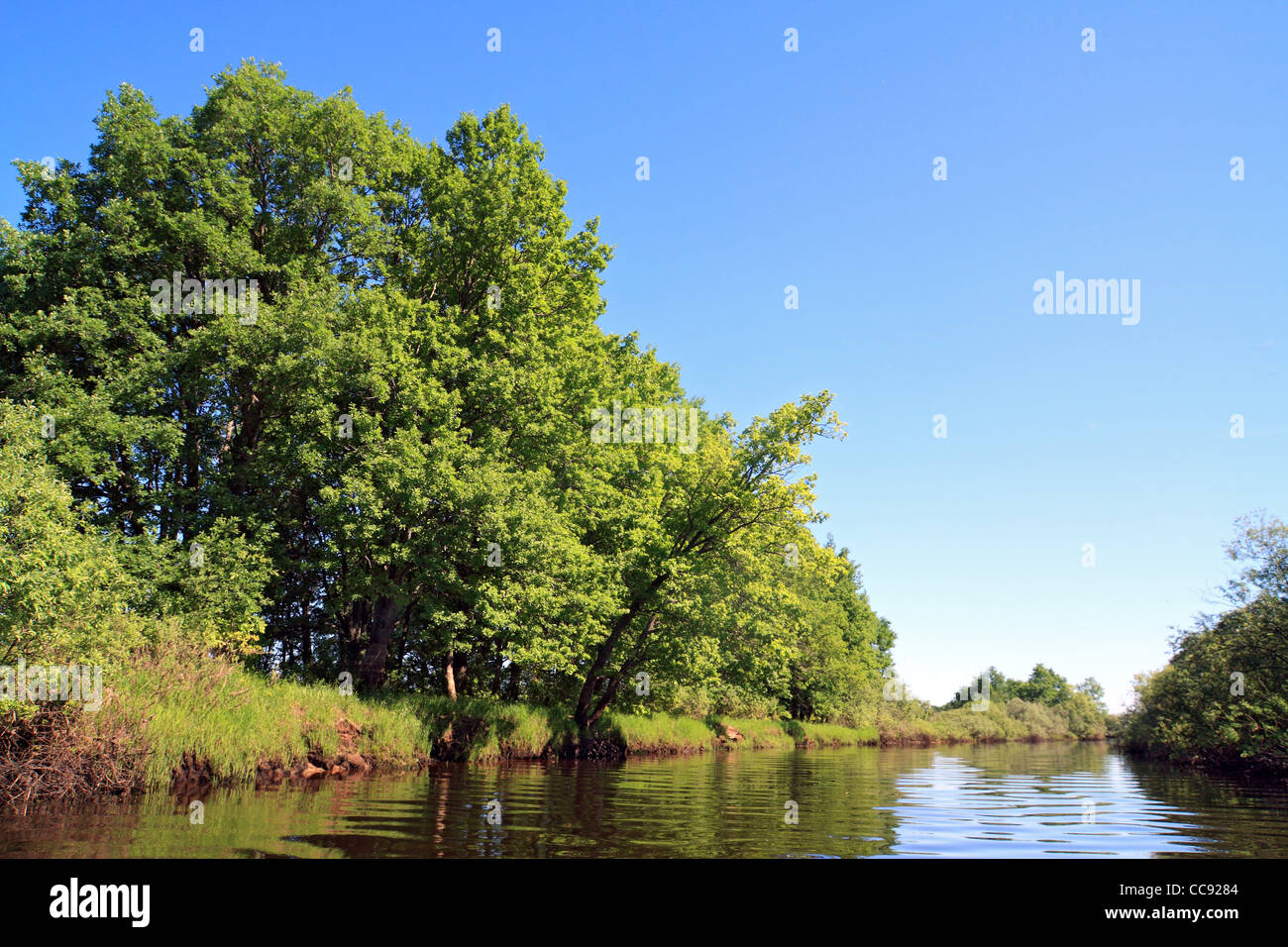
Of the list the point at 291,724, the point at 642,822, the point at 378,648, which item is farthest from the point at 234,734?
the point at 378,648

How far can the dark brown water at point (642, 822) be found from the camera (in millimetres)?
9617

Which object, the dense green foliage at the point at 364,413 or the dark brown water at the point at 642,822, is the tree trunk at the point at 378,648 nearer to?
the dense green foliage at the point at 364,413

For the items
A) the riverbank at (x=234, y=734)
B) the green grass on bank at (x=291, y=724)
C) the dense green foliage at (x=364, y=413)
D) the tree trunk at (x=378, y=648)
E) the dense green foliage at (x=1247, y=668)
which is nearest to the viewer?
the riverbank at (x=234, y=734)

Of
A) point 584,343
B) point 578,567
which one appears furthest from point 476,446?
point 584,343

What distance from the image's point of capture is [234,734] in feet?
53.8

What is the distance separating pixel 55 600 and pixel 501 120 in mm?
24929

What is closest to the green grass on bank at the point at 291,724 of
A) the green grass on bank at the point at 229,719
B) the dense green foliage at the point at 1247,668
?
the green grass on bank at the point at 229,719

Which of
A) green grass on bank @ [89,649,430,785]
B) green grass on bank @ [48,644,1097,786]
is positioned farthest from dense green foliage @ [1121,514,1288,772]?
green grass on bank @ [89,649,430,785]

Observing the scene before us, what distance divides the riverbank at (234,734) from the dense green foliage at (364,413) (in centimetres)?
243

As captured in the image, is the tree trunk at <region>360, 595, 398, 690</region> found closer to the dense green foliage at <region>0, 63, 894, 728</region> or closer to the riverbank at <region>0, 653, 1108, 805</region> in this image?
the dense green foliage at <region>0, 63, 894, 728</region>

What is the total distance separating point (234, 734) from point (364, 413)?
11.7m

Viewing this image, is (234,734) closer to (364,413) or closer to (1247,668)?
(364,413)
